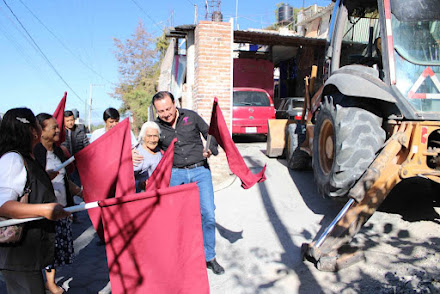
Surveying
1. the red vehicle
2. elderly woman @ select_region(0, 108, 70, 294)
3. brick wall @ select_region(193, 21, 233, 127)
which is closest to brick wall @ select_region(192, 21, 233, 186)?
brick wall @ select_region(193, 21, 233, 127)

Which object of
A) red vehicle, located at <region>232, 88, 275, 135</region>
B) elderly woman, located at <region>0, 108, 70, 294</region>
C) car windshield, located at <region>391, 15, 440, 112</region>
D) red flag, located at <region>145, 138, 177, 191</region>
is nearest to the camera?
elderly woman, located at <region>0, 108, 70, 294</region>

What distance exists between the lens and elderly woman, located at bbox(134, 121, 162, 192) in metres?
3.73

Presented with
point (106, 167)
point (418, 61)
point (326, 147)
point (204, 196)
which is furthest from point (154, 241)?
point (418, 61)

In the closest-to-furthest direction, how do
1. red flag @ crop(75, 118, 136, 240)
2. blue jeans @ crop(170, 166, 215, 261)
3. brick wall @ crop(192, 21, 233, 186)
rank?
red flag @ crop(75, 118, 136, 240) → blue jeans @ crop(170, 166, 215, 261) → brick wall @ crop(192, 21, 233, 186)

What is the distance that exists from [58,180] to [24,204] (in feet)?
5.53

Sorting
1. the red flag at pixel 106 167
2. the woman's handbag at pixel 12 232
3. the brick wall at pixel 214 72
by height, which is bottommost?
the woman's handbag at pixel 12 232

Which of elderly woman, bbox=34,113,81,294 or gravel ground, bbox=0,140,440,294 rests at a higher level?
elderly woman, bbox=34,113,81,294

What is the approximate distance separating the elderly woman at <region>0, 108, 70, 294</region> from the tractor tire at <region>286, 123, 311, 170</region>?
17.3 ft

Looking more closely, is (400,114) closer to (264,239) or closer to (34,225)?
(264,239)

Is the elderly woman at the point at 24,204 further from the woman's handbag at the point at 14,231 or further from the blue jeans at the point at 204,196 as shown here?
the blue jeans at the point at 204,196

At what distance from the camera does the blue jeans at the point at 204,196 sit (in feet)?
12.4

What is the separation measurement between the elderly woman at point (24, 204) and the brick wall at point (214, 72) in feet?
16.1

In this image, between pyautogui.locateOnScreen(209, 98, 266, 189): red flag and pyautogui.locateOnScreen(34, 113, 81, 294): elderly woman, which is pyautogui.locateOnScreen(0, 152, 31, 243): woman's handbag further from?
pyautogui.locateOnScreen(209, 98, 266, 189): red flag

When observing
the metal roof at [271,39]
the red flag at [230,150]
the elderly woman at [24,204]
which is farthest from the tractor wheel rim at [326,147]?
the metal roof at [271,39]
